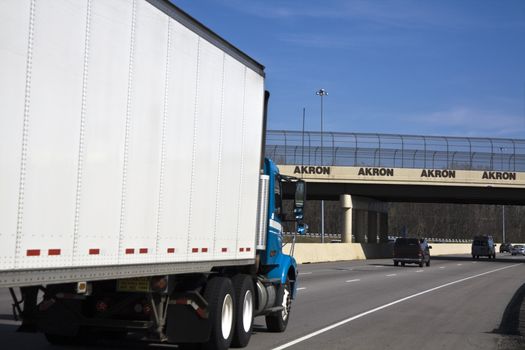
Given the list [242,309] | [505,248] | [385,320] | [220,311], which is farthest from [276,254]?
[505,248]

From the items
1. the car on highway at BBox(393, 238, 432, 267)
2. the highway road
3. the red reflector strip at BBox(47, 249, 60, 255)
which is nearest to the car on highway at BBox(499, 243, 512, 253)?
the car on highway at BBox(393, 238, 432, 267)

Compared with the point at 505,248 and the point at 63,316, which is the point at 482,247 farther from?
the point at 63,316

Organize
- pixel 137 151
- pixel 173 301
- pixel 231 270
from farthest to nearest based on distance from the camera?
1. pixel 231 270
2. pixel 173 301
3. pixel 137 151

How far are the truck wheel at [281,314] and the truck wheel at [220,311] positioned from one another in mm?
2450

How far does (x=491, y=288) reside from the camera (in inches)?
1102

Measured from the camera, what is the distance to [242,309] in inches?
422

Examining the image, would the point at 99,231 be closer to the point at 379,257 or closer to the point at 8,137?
the point at 8,137

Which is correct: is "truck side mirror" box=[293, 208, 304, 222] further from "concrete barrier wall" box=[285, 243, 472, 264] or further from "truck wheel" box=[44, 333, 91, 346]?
"concrete barrier wall" box=[285, 243, 472, 264]

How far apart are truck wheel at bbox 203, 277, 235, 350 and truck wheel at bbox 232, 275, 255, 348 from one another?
25 centimetres

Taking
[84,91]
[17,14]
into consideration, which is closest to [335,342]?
[84,91]

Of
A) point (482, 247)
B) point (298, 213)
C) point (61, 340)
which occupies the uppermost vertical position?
point (298, 213)

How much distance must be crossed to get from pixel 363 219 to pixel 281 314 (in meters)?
60.0

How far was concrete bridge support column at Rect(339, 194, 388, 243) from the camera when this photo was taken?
6519 centimetres

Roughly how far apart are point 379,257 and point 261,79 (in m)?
56.9
